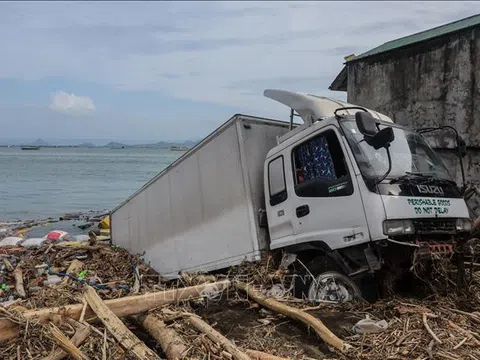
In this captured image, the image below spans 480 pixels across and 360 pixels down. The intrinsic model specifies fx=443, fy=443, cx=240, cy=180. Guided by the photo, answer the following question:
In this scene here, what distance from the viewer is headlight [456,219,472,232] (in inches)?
216

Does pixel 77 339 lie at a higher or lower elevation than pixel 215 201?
lower

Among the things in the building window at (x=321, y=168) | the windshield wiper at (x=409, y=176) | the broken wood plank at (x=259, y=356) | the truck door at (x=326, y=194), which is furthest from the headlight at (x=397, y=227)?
the broken wood plank at (x=259, y=356)

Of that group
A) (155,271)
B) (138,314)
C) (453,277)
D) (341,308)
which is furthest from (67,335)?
(155,271)

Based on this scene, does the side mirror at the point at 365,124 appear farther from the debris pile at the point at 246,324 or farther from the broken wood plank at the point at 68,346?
the broken wood plank at the point at 68,346

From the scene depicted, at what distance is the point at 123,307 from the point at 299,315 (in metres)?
1.88

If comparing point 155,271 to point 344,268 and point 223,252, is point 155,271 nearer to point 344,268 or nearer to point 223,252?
point 223,252

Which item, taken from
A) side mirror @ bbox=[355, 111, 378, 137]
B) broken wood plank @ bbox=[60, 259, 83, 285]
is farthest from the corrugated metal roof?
broken wood plank @ bbox=[60, 259, 83, 285]

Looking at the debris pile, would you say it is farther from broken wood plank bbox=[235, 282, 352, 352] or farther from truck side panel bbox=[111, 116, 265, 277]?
truck side panel bbox=[111, 116, 265, 277]

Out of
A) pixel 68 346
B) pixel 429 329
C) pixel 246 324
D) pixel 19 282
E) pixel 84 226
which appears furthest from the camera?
pixel 84 226

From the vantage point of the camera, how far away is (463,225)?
5.55m

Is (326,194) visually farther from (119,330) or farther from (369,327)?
(119,330)

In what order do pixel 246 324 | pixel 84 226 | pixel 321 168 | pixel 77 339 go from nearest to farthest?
1. pixel 77 339
2. pixel 246 324
3. pixel 321 168
4. pixel 84 226

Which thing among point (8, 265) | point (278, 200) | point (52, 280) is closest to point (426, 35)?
point (278, 200)

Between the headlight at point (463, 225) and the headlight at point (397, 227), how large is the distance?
91cm
